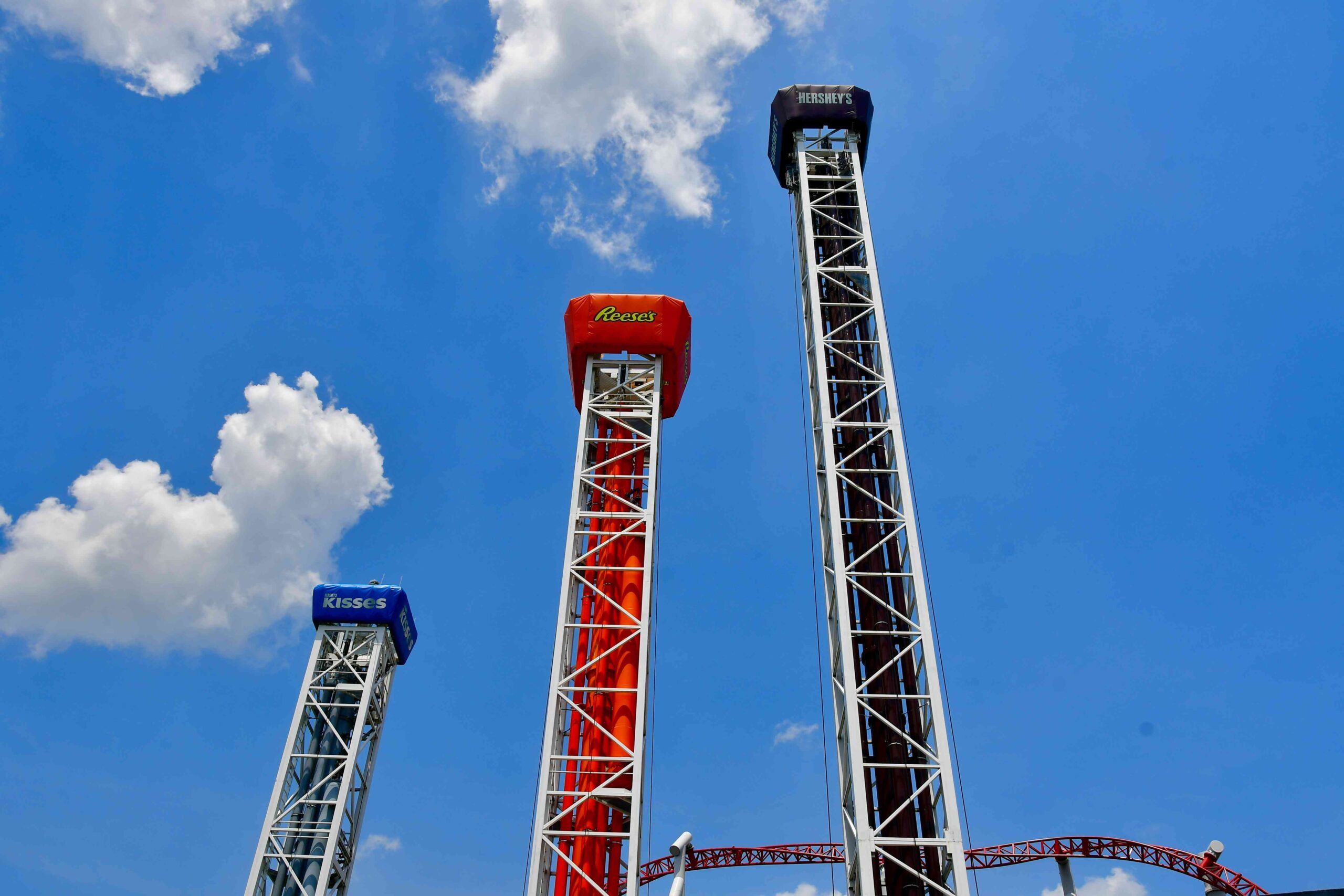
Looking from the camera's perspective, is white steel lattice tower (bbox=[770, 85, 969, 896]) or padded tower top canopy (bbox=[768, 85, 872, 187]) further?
padded tower top canopy (bbox=[768, 85, 872, 187])

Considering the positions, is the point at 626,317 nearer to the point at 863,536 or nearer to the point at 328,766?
the point at 863,536

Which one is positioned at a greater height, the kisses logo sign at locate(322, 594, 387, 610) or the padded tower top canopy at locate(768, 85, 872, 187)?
the padded tower top canopy at locate(768, 85, 872, 187)

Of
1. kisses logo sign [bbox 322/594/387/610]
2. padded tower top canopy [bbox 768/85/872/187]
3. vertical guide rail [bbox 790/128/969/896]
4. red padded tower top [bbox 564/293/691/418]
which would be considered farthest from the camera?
kisses logo sign [bbox 322/594/387/610]

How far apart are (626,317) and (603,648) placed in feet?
40.5

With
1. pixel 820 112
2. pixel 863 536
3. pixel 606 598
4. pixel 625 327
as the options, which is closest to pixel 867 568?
pixel 863 536

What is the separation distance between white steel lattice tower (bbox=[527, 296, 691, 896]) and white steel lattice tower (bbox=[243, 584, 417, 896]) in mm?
13064

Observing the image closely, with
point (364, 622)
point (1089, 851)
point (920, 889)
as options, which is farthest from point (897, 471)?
point (1089, 851)

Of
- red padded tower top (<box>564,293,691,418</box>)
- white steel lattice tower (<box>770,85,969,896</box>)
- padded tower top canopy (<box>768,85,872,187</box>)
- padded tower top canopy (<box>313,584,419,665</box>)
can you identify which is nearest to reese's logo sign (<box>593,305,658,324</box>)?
red padded tower top (<box>564,293,691,418</box>)

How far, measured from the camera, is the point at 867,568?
31609mm

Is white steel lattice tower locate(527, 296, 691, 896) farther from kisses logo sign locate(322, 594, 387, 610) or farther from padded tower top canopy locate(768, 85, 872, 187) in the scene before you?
kisses logo sign locate(322, 594, 387, 610)

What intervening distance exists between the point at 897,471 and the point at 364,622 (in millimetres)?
24680

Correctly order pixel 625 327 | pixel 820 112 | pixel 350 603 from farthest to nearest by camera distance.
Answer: pixel 350 603 < pixel 820 112 < pixel 625 327

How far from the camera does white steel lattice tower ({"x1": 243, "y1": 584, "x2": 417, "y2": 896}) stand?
126 ft

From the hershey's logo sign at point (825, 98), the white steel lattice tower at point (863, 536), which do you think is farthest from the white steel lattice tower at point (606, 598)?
the hershey's logo sign at point (825, 98)
